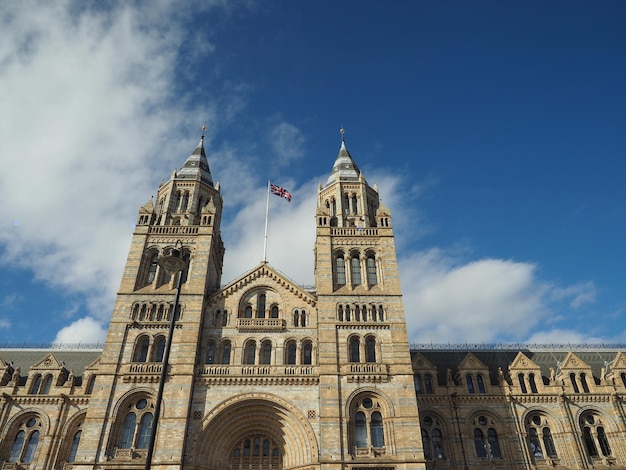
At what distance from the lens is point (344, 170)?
48.4 metres

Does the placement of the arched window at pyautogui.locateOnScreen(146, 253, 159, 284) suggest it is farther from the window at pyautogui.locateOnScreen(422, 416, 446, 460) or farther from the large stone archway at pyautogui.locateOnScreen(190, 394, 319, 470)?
the window at pyautogui.locateOnScreen(422, 416, 446, 460)

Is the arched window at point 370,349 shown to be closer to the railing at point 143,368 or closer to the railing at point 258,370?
the railing at point 258,370

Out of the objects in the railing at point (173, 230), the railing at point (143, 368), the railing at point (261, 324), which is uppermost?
the railing at point (173, 230)

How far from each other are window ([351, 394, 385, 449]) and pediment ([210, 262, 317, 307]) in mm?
8815

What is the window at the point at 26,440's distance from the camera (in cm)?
3588

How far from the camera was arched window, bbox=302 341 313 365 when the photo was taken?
117 feet

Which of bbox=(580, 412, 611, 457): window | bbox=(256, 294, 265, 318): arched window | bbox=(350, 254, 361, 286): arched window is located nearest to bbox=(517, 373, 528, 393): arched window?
bbox=(580, 412, 611, 457): window

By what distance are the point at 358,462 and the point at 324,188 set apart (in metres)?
26.5

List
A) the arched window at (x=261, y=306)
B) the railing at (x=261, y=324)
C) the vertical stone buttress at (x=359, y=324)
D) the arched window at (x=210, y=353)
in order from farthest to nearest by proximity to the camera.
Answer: the arched window at (x=261, y=306), the railing at (x=261, y=324), the arched window at (x=210, y=353), the vertical stone buttress at (x=359, y=324)

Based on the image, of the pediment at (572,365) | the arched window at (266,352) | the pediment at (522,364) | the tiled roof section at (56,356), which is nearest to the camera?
the arched window at (266,352)

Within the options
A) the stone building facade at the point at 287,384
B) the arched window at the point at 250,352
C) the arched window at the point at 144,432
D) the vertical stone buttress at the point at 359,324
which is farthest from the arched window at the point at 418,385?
the arched window at the point at 144,432

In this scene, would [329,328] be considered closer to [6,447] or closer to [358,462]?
[358,462]

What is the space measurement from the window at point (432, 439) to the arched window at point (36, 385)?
3265cm

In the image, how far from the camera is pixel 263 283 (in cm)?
3922
